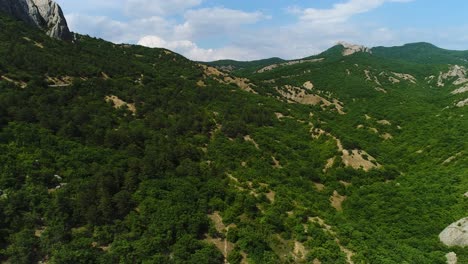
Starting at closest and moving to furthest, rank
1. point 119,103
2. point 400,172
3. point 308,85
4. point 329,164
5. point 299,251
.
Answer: point 299,251, point 329,164, point 400,172, point 119,103, point 308,85

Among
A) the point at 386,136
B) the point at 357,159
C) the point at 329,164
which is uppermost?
the point at 386,136

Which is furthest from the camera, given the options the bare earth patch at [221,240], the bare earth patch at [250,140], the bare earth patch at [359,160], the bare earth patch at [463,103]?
the bare earth patch at [463,103]

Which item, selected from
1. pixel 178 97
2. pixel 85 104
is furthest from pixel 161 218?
pixel 178 97

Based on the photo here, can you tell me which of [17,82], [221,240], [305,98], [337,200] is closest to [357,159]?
[337,200]

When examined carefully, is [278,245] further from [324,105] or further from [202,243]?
[324,105]

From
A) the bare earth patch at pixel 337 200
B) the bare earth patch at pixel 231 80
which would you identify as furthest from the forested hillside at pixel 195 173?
the bare earth patch at pixel 231 80

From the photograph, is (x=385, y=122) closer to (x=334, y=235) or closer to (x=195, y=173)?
(x=334, y=235)

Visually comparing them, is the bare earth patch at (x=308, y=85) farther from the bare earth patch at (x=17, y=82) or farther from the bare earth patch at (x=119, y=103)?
the bare earth patch at (x=17, y=82)

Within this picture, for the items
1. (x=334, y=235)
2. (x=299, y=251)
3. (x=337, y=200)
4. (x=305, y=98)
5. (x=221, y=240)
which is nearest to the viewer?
(x=299, y=251)
